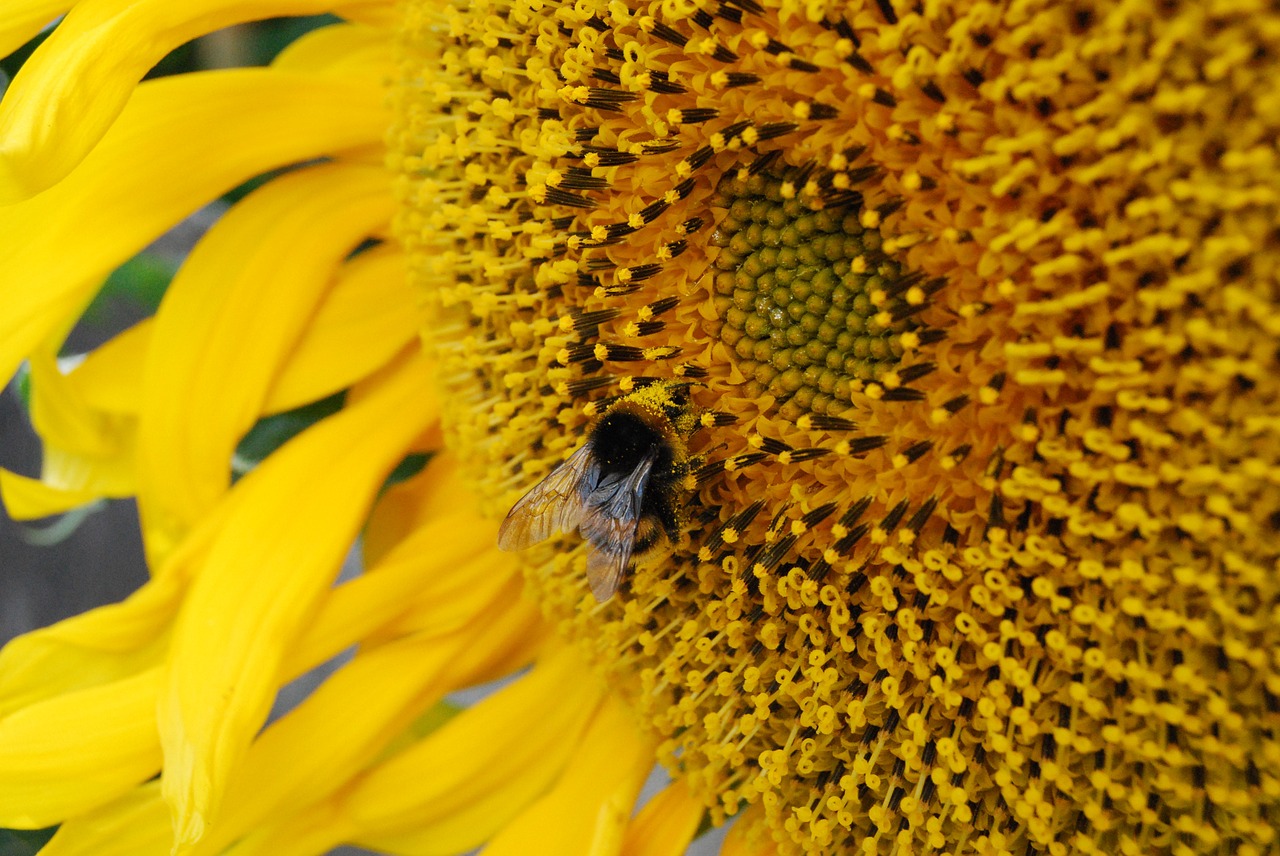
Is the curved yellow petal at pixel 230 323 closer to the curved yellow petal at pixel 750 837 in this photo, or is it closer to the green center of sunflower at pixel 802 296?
the green center of sunflower at pixel 802 296

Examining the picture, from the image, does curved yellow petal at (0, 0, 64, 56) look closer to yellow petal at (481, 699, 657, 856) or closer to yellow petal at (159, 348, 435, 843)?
yellow petal at (159, 348, 435, 843)

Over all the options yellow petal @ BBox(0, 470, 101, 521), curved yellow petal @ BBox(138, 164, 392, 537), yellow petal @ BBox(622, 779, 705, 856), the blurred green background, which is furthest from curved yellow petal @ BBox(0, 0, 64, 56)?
the blurred green background

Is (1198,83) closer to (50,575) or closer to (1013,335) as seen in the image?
(1013,335)

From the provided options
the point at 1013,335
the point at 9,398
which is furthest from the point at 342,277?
the point at 9,398

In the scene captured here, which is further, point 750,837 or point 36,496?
point 36,496

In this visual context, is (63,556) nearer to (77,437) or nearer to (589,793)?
(77,437)

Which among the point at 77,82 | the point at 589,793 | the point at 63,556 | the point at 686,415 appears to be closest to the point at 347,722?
the point at 589,793
